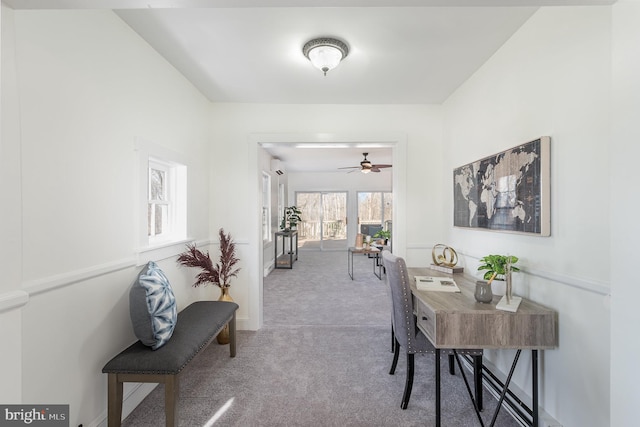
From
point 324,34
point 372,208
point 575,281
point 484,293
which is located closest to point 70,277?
point 324,34

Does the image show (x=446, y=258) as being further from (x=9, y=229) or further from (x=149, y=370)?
(x=9, y=229)

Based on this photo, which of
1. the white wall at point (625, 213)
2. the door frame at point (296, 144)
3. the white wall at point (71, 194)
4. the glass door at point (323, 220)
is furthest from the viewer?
the glass door at point (323, 220)

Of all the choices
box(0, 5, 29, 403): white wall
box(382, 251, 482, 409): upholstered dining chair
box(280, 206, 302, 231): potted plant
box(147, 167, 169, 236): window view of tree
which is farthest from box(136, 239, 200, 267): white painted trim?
box(280, 206, 302, 231): potted plant

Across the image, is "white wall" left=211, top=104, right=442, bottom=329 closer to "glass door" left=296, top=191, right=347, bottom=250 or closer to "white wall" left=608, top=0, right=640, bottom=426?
"white wall" left=608, top=0, right=640, bottom=426

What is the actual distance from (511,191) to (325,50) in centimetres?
164

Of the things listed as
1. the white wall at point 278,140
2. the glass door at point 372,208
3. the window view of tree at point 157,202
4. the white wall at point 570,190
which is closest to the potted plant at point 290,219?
the glass door at point 372,208

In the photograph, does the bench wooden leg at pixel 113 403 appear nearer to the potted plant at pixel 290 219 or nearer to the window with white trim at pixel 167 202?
the window with white trim at pixel 167 202

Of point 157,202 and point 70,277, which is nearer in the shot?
point 70,277

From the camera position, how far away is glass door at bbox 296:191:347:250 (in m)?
9.16

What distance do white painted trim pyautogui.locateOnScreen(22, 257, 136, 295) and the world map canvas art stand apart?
2.61 metres

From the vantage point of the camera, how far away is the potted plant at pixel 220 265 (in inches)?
102

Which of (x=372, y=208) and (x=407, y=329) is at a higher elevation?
(x=372, y=208)

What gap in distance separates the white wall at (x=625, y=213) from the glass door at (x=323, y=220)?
320 inches

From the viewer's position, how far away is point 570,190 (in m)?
1.49
